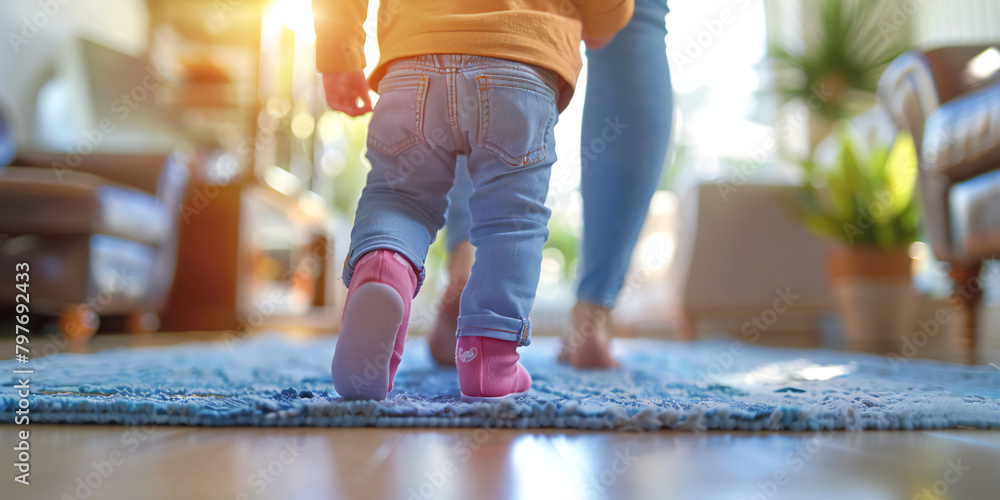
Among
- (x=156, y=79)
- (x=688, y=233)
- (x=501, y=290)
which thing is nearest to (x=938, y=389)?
(x=501, y=290)

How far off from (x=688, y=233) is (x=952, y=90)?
98cm

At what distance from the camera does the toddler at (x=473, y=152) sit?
1.98 ft

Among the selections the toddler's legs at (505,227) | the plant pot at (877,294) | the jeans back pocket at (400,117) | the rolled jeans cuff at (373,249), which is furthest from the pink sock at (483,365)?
the plant pot at (877,294)

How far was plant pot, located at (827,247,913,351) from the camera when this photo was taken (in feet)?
5.73

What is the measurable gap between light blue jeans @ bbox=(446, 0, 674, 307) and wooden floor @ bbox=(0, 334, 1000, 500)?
0.45 metres

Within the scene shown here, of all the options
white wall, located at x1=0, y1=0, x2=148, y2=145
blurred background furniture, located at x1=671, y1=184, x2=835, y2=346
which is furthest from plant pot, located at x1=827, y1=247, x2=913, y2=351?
white wall, located at x1=0, y1=0, x2=148, y2=145

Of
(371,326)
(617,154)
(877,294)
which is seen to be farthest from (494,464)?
(877,294)

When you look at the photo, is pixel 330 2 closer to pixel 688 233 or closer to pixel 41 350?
pixel 41 350

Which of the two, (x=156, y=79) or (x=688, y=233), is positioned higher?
(x=156, y=79)

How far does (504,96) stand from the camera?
24.2 inches

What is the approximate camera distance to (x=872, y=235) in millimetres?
1805

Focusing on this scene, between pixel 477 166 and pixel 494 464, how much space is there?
13.8 inches

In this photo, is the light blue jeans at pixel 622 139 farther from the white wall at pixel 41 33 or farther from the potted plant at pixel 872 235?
the white wall at pixel 41 33

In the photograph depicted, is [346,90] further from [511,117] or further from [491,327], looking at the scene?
[491,327]
